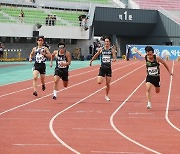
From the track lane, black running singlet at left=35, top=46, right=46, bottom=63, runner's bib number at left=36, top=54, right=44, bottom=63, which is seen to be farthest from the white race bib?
runner's bib number at left=36, top=54, right=44, bottom=63

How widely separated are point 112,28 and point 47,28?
11.8m

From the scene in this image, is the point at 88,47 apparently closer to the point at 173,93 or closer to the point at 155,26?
the point at 155,26

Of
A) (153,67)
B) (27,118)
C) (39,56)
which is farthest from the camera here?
(39,56)

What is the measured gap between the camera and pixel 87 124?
33.3ft

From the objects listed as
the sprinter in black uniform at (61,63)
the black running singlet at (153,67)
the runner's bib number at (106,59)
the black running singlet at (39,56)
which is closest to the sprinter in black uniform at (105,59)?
the runner's bib number at (106,59)

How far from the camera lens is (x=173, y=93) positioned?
1803cm

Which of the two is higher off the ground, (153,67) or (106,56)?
(106,56)

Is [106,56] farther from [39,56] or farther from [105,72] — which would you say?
[39,56]

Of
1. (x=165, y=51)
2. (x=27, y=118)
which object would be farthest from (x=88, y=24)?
(x=27, y=118)

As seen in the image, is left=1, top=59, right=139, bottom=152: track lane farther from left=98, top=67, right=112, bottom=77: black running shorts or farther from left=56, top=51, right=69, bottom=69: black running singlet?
left=98, top=67, right=112, bottom=77: black running shorts

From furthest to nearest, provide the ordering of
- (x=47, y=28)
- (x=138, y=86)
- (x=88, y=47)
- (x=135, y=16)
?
(x=135, y=16) → (x=88, y=47) → (x=47, y=28) → (x=138, y=86)

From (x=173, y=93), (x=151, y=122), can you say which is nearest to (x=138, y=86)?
(x=173, y=93)

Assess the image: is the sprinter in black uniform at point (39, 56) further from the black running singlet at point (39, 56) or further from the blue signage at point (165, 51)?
the blue signage at point (165, 51)

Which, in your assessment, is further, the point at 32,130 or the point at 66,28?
the point at 66,28
